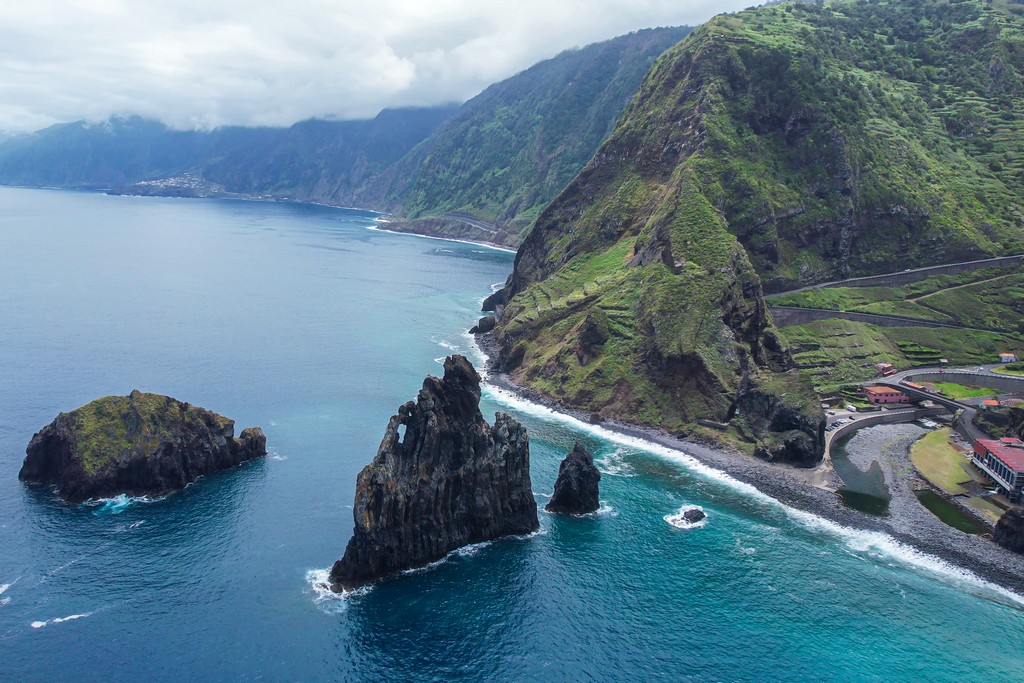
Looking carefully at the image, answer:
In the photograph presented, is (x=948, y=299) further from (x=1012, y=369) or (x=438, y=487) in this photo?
(x=438, y=487)

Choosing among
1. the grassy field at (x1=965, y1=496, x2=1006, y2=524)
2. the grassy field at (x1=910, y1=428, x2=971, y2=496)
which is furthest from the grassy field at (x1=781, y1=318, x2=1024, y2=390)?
the grassy field at (x1=965, y1=496, x2=1006, y2=524)

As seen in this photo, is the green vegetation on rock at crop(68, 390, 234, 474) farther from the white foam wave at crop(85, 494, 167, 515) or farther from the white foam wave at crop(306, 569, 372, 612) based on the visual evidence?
the white foam wave at crop(306, 569, 372, 612)

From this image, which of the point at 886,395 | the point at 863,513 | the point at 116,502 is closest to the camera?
the point at 116,502

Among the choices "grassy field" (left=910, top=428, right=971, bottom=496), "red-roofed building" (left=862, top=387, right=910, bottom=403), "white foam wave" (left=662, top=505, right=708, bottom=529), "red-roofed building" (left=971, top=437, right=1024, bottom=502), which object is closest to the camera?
"white foam wave" (left=662, top=505, right=708, bottom=529)

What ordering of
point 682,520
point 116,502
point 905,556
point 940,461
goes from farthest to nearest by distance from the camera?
point 940,461 → point 682,520 → point 116,502 → point 905,556

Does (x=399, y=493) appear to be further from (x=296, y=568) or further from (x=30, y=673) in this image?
(x=30, y=673)

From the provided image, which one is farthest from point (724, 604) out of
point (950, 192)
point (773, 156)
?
point (950, 192)

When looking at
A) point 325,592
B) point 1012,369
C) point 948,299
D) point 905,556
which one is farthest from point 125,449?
point 948,299
